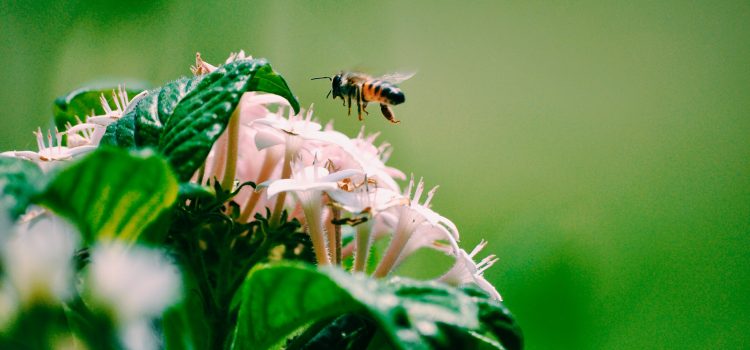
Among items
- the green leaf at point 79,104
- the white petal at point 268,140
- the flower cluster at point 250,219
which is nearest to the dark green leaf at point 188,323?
the flower cluster at point 250,219

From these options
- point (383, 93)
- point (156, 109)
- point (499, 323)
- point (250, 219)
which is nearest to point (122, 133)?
point (156, 109)

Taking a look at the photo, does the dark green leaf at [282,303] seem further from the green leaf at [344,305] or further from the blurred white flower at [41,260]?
the blurred white flower at [41,260]

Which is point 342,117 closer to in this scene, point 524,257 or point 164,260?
point 524,257

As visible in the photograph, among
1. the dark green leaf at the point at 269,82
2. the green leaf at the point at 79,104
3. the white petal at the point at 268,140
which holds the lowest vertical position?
the green leaf at the point at 79,104

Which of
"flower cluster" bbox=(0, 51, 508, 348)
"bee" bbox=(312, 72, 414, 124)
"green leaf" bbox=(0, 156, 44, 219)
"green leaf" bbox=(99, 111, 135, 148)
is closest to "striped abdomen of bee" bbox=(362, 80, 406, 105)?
"bee" bbox=(312, 72, 414, 124)

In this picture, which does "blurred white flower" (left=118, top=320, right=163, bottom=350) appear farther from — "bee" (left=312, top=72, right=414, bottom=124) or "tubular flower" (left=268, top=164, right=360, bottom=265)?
"bee" (left=312, top=72, right=414, bottom=124)
